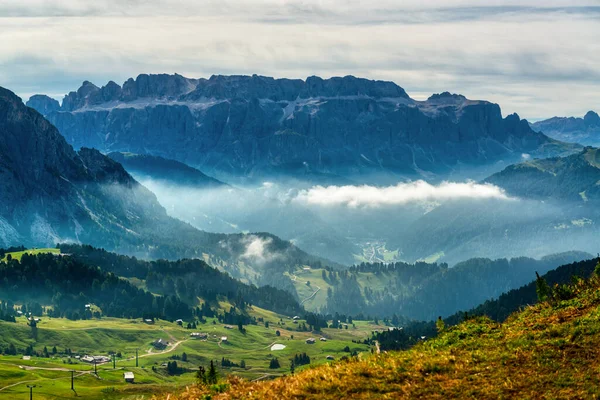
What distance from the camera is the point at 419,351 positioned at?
173 feet

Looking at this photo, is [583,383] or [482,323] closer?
[583,383]

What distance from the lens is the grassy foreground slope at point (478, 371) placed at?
43.4m

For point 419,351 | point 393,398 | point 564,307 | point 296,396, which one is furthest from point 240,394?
point 564,307

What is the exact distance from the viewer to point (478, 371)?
4638 centimetres

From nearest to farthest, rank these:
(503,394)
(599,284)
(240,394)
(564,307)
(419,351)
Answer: (503,394), (240,394), (419,351), (564,307), (599,284)

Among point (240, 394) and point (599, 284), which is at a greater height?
point (599, 284)

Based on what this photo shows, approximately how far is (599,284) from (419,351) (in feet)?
61.5

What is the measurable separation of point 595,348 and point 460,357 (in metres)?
8.75

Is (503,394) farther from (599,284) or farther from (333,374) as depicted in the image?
→ (599,284)

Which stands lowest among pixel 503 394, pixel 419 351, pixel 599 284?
pixel 503 394

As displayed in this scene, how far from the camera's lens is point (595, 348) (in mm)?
47031

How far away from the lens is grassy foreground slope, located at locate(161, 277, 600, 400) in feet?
143

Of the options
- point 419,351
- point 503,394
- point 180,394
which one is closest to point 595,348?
point 503,394

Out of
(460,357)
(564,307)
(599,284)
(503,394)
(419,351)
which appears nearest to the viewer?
(503,394)
